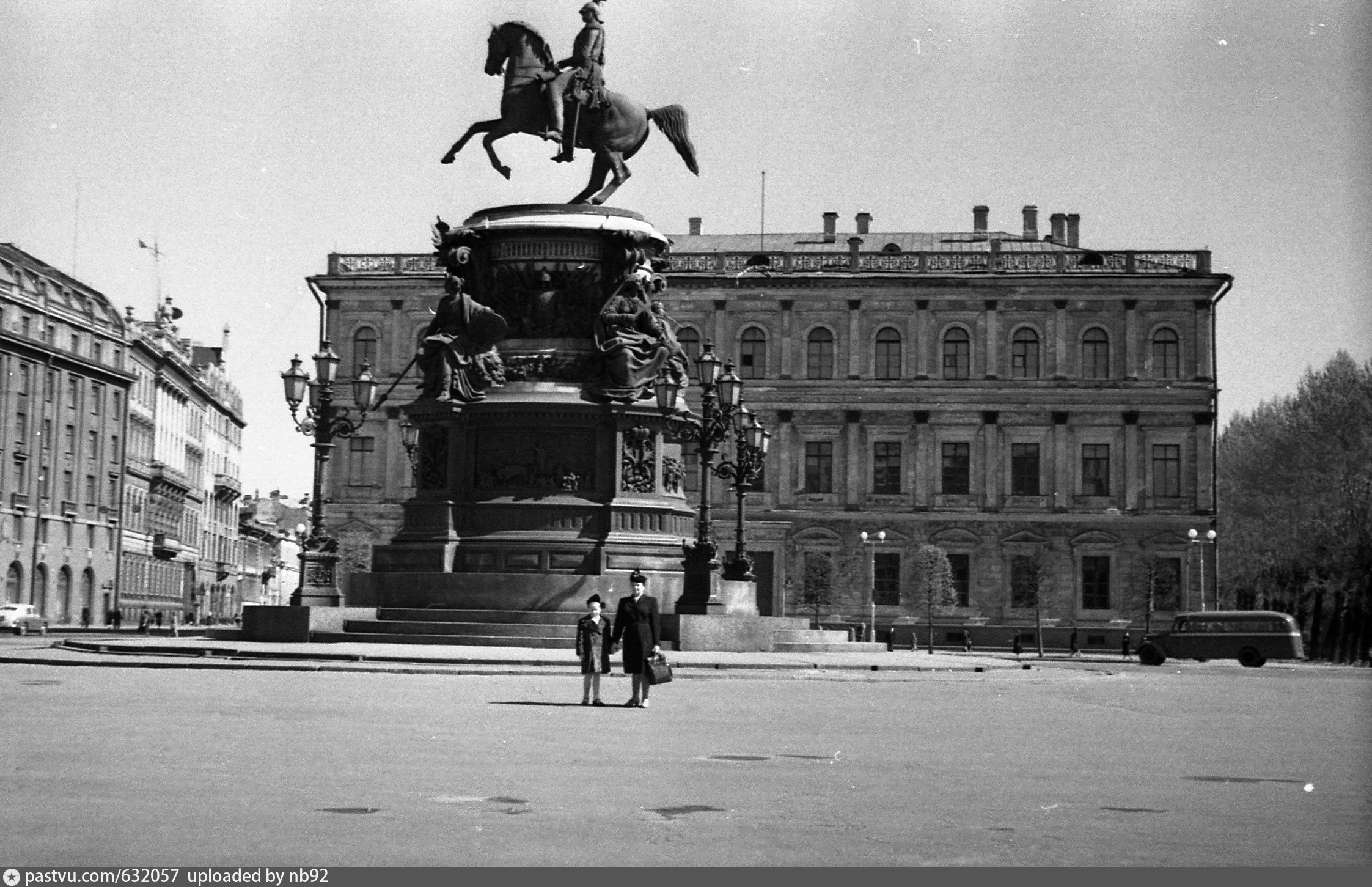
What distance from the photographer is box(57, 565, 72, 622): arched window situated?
7831 cm

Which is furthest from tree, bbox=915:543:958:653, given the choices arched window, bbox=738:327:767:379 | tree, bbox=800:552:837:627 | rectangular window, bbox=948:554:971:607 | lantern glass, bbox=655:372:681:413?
lantern glass, bbox=655:372:681:413

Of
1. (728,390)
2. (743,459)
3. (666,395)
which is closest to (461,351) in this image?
(666,395)

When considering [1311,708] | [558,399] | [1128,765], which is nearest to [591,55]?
[558,399]

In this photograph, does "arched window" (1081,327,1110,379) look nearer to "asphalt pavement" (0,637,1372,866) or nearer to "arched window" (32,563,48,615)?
"arched window" (32,563,48,615)

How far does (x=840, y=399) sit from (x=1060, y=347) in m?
10.7

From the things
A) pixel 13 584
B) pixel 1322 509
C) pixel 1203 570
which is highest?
pixel 1322 509

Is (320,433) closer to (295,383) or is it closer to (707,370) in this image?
(295,383)

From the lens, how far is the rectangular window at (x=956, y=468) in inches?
3406

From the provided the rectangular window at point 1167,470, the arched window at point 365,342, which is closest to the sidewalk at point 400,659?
the rectangular window at point 1167,470

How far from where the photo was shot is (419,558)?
29953mm

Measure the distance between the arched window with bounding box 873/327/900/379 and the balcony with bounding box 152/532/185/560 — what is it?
4368 cm

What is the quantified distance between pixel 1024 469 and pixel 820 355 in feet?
36.5

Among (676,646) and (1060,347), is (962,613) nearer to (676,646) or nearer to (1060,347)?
(1060,347)

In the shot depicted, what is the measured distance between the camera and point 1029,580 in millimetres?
83938
